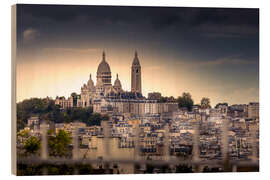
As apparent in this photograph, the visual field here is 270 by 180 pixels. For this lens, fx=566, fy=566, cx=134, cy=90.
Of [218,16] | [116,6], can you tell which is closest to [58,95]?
[116,6]

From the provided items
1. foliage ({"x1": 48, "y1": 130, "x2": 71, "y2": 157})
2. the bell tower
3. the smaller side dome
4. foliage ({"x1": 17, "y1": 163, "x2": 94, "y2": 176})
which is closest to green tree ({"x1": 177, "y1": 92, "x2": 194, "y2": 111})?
the bell tower

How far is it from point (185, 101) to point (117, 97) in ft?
4.34

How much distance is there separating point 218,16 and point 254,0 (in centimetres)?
80

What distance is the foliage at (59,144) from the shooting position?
420 inches

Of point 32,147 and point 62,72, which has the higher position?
point 62,72

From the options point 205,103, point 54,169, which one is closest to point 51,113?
point 54,169

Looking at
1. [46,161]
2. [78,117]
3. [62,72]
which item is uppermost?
[62,72]

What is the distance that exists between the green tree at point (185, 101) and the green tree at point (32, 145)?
281 cm

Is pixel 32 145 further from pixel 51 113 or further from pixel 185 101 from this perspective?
pixel 185 101

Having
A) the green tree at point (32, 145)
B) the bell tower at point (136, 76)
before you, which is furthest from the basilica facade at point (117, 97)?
the green tree at point (32, 145)

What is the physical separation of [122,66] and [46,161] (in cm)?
231

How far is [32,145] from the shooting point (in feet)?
34.7

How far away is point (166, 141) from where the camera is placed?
1092 cm

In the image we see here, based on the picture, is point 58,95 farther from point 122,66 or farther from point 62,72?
point 122,66
